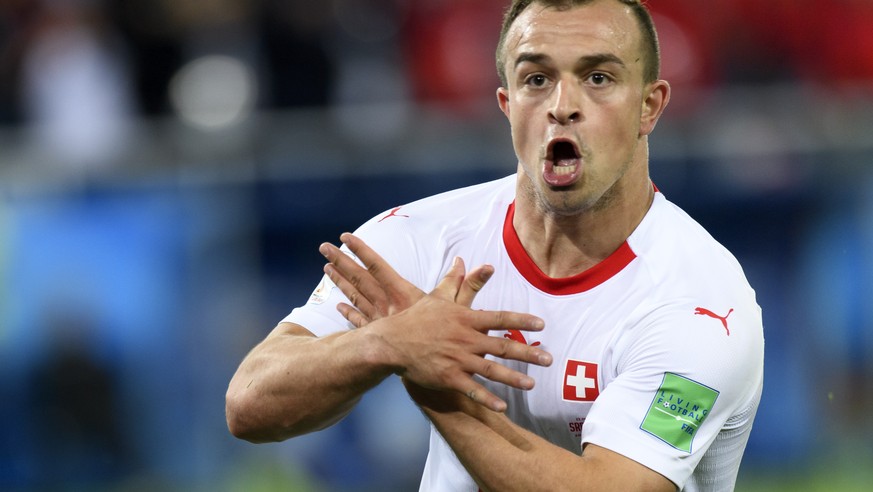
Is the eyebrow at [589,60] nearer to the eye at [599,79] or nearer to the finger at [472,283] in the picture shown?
the eye at [599,79]

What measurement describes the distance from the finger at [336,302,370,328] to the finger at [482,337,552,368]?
18.6 inches

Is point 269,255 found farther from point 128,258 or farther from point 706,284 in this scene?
point 706,284

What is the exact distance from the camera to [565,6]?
3.96m

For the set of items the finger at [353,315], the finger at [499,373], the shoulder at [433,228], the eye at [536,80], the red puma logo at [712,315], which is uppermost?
the eye at [536,80]

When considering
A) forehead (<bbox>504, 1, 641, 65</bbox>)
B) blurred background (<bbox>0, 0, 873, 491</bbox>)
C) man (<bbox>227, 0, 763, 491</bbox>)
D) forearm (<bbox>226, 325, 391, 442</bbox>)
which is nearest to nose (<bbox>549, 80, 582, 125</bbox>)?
man (<bbox>227, 0, 763, 491</bbox>)

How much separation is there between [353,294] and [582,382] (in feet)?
2.60

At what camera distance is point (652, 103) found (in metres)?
4.17

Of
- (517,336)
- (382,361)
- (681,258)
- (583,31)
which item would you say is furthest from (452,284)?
(583,31)

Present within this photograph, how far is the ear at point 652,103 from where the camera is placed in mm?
4117

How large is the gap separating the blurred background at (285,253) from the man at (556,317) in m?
4.45

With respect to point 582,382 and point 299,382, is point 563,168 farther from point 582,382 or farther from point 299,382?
point 299,382

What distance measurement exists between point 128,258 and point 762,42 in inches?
198

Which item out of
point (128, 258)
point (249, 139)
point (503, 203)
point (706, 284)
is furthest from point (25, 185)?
point (706, 284)

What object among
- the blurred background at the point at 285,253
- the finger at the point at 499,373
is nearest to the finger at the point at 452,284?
the finger at the point at 499,373
